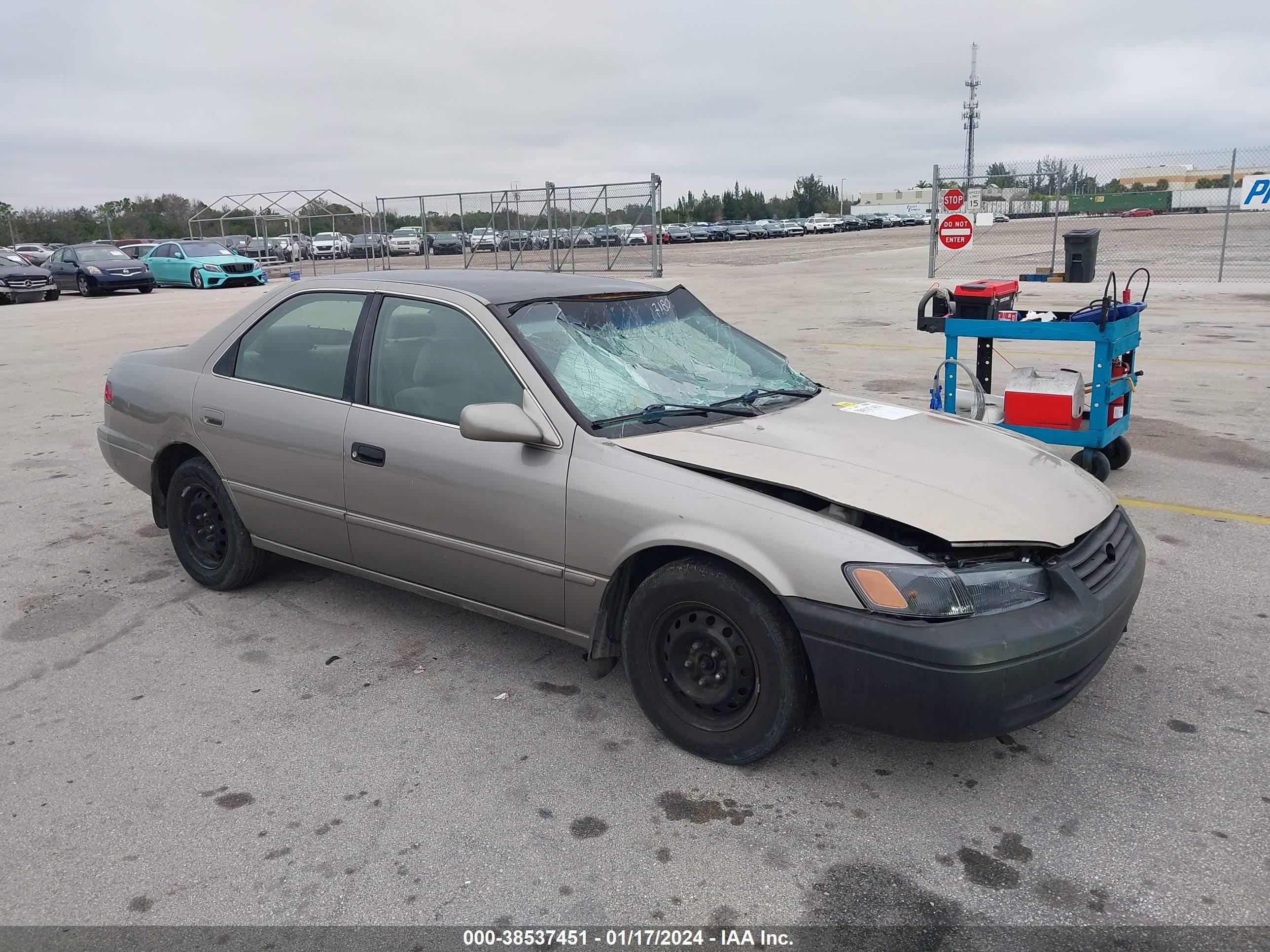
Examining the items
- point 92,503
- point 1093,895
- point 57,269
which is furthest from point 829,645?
point 57,269

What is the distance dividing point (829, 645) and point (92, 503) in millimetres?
5366

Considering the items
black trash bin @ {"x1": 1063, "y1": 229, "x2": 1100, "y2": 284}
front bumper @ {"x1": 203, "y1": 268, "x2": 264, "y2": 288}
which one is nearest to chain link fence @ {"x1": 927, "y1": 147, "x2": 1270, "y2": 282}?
black trash bin @ {"x1": 1063, "y1": 229, "x2": 1100, "y2": 284}

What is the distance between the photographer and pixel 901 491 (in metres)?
3.08

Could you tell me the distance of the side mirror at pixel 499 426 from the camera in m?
3.37

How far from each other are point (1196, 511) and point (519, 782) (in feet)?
14.5

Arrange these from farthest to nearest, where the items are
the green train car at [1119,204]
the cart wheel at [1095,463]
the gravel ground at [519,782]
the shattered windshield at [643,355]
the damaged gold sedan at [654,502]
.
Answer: the green train car at [1119,204], the cart wheel at [1095,463], the shattered windshield at [643,355], the damaged gold sedan at [654,502], the gravel ground at [519,782]

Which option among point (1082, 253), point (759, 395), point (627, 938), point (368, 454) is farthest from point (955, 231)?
point (627, 938)

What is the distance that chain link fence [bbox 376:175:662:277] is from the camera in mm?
26016

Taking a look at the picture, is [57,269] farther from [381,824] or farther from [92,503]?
[381,824]

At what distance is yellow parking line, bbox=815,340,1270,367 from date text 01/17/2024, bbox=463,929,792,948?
9.94m

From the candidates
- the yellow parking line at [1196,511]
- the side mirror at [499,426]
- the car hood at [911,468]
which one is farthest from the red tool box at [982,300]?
the side mirror at [499,426]

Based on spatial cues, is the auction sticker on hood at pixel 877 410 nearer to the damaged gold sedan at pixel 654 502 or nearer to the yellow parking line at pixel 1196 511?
the damaged gold sedan at pixel 654 502

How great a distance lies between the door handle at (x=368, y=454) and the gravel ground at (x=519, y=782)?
0.82 m

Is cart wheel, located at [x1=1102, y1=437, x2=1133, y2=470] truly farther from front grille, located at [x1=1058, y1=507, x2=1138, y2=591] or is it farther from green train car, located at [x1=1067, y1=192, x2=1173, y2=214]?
green train car, located at [x1=1067, y1=192, x2=1173, y2=214]
